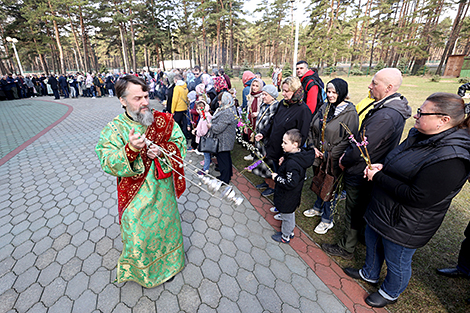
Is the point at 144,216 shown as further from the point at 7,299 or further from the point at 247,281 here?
the point at 7,299

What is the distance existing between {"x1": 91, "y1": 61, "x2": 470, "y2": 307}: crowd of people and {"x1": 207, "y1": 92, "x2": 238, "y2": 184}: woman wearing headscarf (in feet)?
3.35

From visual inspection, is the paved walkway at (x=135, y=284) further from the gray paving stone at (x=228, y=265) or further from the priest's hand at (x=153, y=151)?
the priest's hand at (x=153, y=151)

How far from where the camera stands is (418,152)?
6.28 feet

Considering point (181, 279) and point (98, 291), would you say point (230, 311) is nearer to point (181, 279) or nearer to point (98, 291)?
point (181, 279)

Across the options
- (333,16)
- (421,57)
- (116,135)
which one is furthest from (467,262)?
(421,57)

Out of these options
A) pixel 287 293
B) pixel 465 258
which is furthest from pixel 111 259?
pixel 465 258

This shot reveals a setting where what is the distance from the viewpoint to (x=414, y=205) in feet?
6.20

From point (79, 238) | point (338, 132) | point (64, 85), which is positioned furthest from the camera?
point (64, 85)

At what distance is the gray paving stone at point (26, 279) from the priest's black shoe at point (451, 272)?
5.31 m

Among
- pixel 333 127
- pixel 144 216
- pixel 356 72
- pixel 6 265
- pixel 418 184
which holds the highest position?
pixel 356 72

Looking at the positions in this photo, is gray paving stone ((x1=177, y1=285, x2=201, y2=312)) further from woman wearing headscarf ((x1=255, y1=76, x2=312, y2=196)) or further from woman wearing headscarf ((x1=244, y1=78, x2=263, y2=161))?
woman wearing headscarf ((x1=244, y1=78, x2=263, y2=161))

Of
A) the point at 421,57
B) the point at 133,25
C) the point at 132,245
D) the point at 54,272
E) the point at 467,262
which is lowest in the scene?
the point at 54,272

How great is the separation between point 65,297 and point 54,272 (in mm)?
532

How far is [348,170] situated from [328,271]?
1.40 metres
